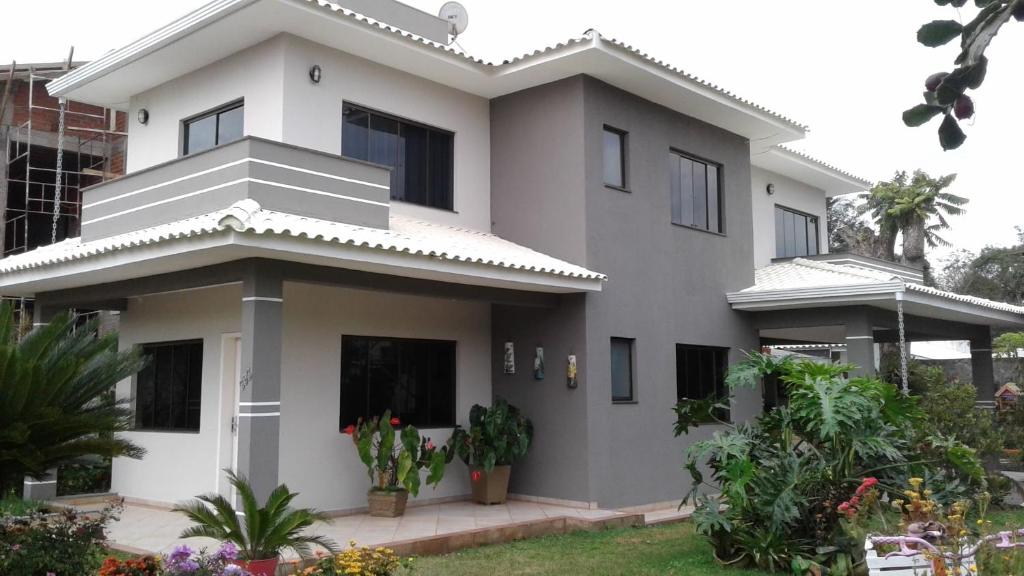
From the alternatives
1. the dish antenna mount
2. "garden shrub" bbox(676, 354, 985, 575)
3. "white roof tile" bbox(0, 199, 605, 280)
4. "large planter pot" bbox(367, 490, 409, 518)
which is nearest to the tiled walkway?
"large planter pot" bbox(367, 490, 409, 518)

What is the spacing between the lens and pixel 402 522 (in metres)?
11.6

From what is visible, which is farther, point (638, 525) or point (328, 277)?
point (638, 525)

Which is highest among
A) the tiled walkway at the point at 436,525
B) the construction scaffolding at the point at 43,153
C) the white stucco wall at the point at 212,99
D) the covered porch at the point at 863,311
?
the construction scaffolding at the point at 43,153

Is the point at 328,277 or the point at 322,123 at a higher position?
the point at 322,123

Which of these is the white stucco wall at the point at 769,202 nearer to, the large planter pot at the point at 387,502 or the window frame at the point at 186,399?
the large planter pot at the point at 387,502

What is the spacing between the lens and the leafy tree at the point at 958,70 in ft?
8.05

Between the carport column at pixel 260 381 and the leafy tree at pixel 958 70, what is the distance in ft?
26.8

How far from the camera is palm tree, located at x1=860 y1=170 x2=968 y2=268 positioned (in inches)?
1398

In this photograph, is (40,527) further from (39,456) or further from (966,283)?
(966,283)

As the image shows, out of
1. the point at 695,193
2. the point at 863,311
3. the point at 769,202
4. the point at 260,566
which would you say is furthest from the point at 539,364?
the point at 769,202

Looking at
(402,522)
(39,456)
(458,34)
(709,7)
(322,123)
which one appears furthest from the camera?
(458,34)

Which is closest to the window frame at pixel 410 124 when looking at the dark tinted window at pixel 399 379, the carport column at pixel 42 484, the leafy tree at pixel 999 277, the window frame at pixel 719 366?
the dark tinted window at pixel 399 379

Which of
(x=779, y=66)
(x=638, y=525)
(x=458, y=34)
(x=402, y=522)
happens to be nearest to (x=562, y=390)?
(x=638, y=525)

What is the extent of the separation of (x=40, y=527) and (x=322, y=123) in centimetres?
668
